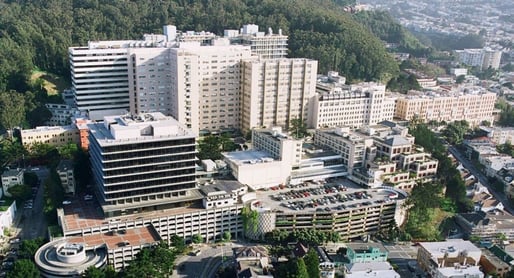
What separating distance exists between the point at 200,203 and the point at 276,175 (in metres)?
14.4

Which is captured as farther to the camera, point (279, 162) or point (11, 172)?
point (279, 162)

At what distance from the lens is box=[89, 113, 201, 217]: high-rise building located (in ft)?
196

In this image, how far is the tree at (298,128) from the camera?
92062 mm

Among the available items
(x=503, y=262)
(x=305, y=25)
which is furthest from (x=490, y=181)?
(x=305, y=25)

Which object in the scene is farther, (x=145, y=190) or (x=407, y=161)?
(x=407, y=161)

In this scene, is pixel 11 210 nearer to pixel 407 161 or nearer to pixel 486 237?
pixel 407 161

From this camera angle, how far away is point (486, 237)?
6944 cm

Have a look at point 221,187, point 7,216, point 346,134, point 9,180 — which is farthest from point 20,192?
point 346,134

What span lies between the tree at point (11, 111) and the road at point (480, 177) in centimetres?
8296

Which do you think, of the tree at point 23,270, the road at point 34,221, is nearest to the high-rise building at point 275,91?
the road at point 34,221

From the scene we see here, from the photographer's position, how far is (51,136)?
82500mm

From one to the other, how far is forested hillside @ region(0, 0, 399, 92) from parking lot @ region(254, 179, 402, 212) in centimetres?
6375

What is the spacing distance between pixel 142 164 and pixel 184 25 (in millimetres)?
88301

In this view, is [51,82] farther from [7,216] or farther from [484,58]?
[484,58]
